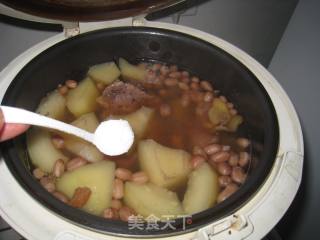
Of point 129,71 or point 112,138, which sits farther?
point 129,71

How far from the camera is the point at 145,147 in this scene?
1019mm

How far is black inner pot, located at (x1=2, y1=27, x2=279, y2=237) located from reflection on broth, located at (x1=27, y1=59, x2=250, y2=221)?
38 mm

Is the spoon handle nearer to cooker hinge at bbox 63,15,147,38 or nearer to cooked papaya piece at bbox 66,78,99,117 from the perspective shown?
cooked papaya piece at bbox 66,78,99,117

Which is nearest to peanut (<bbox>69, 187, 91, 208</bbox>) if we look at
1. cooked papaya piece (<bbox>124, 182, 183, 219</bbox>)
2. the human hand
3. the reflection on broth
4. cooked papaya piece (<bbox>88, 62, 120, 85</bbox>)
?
the reflection on broth

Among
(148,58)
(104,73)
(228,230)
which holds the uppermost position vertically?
(148,58)

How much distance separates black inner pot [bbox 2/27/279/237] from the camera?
2.44 ft

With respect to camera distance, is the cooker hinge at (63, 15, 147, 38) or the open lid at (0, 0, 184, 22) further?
the cooker hinge at (63, 15, 147, 38)

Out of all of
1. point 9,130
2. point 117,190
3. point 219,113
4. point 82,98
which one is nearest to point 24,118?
point 9,130

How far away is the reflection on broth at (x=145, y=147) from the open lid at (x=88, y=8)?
20 cm

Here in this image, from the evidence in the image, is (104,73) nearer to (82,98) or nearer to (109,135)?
(82,98)

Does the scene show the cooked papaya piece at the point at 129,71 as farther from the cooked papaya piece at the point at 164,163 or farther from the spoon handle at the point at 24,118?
the spoon handle at the point at 24,118

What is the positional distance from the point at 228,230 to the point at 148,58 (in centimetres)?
76

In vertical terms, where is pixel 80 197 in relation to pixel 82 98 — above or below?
below

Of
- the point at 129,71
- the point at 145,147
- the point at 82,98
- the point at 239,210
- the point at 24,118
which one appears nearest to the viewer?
the point at 24,118
